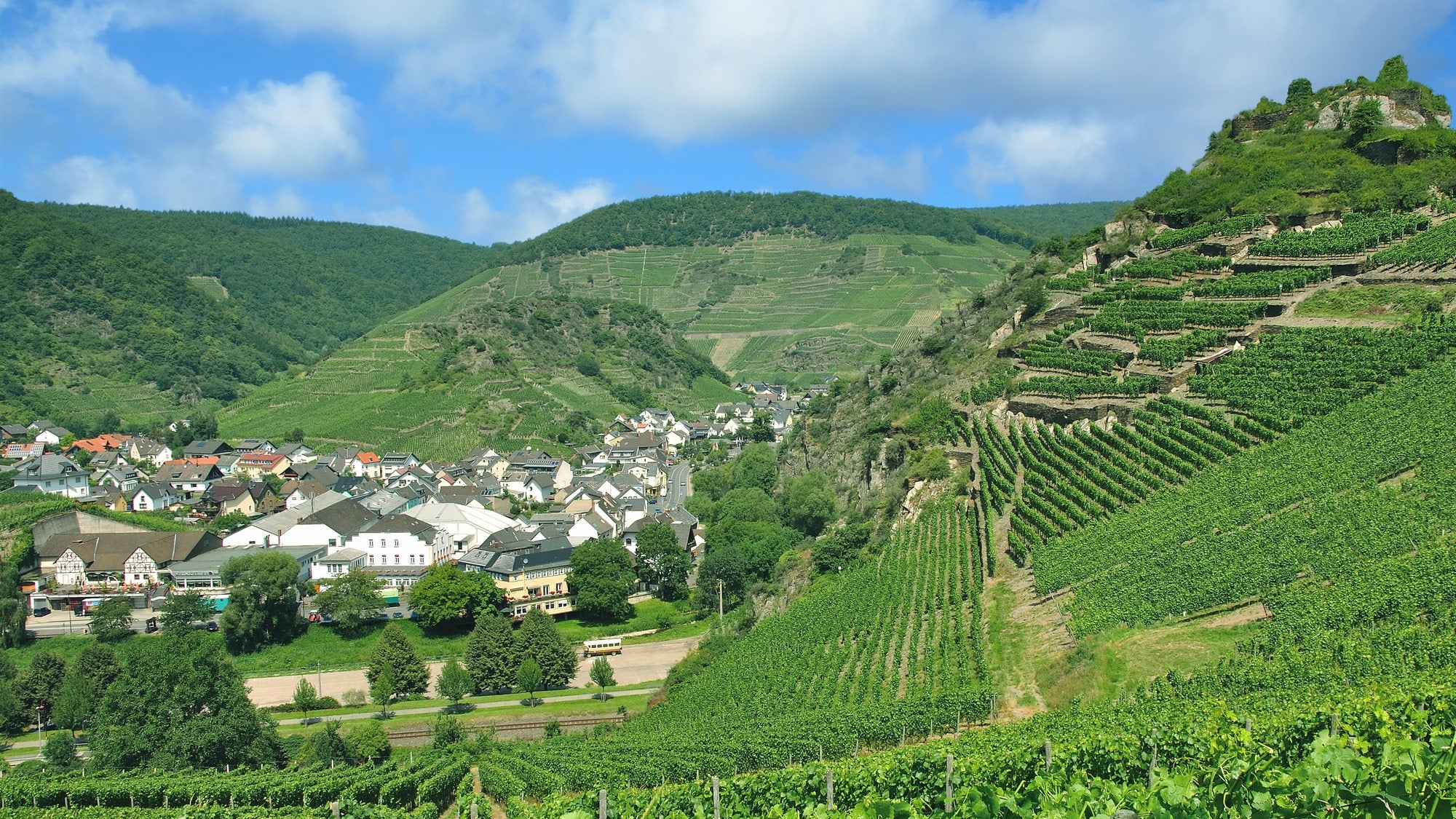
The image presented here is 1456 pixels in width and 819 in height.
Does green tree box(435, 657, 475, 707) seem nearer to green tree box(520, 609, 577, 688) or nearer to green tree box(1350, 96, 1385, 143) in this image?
green tree box(520, 609, 577, 688)

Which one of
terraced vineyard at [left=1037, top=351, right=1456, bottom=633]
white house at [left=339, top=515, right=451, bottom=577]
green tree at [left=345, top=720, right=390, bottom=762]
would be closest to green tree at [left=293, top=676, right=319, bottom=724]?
green tree at [left=345, top=720, right=390, bottom=762]

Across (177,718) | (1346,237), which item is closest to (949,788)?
(177,718)

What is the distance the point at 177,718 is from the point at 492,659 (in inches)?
456

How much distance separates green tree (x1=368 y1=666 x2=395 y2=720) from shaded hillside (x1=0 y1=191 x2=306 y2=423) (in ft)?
→ 291

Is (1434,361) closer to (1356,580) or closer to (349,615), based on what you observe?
(1356,580)

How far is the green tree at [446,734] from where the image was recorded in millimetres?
31984

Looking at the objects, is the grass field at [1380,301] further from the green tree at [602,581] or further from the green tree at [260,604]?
the green tree at [260,604]

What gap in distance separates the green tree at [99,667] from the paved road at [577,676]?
16.9ft

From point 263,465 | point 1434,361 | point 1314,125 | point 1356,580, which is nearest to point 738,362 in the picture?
point 263,465

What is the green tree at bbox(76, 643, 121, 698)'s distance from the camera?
121 feet

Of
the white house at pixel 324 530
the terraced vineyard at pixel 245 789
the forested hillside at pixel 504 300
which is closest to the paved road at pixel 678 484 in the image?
the white house at pixel 324 530

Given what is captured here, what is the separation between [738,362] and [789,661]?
129665 millimetres

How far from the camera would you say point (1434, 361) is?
32.7m

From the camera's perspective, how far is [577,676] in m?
42.7
